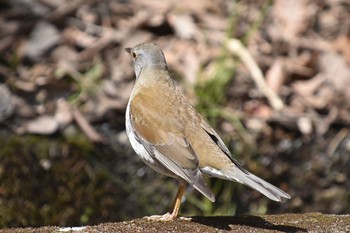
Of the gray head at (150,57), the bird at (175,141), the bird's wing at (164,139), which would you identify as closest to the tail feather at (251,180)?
the bird at (175,141)

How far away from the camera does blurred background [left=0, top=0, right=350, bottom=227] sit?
327 inches

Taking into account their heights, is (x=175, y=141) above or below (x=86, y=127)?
above

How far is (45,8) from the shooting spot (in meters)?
10.0

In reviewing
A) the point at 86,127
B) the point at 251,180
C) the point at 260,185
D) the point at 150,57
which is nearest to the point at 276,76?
the point at 86,127

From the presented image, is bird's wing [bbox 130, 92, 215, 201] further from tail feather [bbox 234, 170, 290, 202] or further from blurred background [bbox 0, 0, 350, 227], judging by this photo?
blurred background [bbox 0, 0, 350, 227]

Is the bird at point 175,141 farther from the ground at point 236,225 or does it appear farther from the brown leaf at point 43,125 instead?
the brown leaf at point 43,125

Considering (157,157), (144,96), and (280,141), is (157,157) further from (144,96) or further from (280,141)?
(280,141)

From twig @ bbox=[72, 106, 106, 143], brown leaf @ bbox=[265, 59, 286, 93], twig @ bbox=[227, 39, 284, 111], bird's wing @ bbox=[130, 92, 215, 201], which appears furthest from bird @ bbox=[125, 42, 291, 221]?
brown leaf @ bbox=[265, 59, 286, 93]

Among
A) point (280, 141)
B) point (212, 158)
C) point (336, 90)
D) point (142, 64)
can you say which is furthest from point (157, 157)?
point (336, 90)

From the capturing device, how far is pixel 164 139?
611 cm

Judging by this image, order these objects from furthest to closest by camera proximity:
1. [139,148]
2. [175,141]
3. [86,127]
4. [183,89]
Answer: [183,89]
[86,127]
[139,148]
[175,141]

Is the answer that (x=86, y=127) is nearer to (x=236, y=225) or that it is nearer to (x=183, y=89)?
(x=183, y=89)

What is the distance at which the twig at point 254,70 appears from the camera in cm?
952

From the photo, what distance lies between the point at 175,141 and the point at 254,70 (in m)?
3.81
